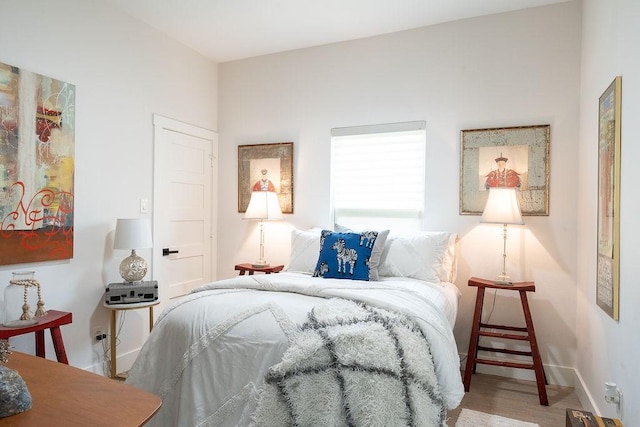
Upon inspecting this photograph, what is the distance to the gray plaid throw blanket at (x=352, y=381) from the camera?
59.1 inches

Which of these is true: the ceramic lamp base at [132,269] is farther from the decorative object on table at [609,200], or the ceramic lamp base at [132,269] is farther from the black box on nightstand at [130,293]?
the decorative object on table at [609,200]

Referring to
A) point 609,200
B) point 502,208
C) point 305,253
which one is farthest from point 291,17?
point 609,200

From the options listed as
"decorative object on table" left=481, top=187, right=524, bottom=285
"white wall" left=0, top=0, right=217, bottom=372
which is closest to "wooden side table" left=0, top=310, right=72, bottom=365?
"white wall" left=0, top=0, right=217, bottom=372

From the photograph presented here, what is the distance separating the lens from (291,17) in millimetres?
3354

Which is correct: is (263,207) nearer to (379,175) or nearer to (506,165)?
(379,175)

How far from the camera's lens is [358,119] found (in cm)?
372

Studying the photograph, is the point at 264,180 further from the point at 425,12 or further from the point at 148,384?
the point at 148,384

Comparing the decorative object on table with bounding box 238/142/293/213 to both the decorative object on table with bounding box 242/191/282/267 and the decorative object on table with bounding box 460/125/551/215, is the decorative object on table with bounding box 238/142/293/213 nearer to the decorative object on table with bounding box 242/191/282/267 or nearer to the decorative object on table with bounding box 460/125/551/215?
the decorative object on table with bounding box 242/191/282/267

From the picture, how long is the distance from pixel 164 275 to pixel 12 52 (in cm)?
205

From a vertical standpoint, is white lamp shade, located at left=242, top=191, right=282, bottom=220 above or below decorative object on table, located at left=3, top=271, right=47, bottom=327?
above

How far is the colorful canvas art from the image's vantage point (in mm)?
2467

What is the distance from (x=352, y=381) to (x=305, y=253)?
5.89 ft

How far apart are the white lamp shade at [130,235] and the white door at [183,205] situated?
542 mm

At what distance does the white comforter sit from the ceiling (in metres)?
2.29
